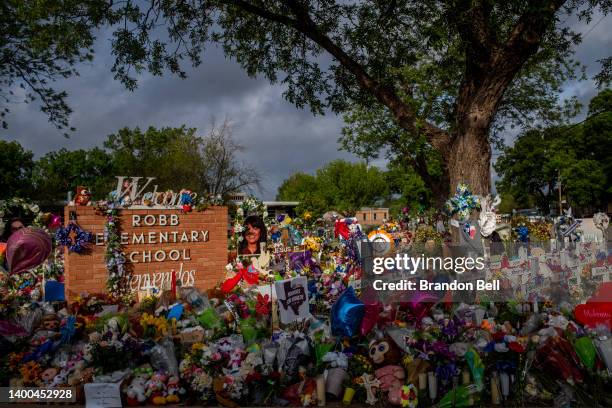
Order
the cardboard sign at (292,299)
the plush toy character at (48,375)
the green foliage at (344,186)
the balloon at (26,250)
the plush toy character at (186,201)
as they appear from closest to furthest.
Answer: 1. the plush toy character at (48,375)
2. the cardboard sign at (292,299)
3. the balloon at (26,250)
4. the plush toy character at (186,201)
5. the green foliage at (344,186)

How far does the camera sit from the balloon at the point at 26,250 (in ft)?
24.8

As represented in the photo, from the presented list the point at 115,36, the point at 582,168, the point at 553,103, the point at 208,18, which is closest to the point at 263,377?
the point at 115,36

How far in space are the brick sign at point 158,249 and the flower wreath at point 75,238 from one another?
0.42 feet

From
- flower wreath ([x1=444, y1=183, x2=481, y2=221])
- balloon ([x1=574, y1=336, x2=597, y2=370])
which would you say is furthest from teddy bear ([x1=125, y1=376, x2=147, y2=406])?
flower wreath ([x1=444, y1=183, x2=481, y2=221])

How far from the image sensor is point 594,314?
554 cm

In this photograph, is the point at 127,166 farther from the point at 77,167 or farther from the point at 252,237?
the point at 252,237

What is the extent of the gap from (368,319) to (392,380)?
793mm

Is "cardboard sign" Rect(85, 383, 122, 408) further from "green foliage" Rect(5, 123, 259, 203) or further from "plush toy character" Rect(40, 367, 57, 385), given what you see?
"green foliage" Rect(5, 123, 259, 203)

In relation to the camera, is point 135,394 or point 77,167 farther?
point 77,167

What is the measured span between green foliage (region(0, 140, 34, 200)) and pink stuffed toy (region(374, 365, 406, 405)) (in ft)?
127

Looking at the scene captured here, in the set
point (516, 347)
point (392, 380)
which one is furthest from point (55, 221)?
point (516, 347)

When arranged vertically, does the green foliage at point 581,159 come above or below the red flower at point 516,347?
above

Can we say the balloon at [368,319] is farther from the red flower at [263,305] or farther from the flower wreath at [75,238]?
the flower wreath at [75,238]

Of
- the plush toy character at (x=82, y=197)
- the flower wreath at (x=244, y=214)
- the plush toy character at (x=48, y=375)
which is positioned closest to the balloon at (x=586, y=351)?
the plush toy character at (x=48, y=375)
